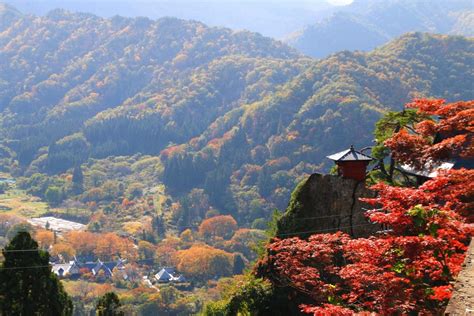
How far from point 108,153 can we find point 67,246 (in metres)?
89.0

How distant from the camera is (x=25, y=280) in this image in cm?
1738

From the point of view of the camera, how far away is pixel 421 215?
24.2 feet

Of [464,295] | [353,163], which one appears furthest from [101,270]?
[464,295]

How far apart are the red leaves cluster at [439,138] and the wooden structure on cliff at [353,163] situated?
1838 mm

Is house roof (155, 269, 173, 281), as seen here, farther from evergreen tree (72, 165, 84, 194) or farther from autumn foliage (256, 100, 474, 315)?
autumn foliage (256, 100, 474, 315)

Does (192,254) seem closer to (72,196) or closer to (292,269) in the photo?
(72,196)

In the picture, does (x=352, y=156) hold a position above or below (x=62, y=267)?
above

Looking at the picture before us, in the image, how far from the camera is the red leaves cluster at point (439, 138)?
11273mm

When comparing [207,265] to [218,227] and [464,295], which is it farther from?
[464,295]

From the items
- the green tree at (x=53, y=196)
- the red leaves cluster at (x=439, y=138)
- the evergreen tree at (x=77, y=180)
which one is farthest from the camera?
the evergreen tree at (x=77, y=180)

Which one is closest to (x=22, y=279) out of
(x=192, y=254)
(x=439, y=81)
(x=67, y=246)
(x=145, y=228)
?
(x=192, y=254)

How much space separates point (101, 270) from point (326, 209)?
2893 inches

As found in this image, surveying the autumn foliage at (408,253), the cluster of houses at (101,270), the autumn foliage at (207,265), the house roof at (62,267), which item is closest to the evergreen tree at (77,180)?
the cluster of houses at (101,270)

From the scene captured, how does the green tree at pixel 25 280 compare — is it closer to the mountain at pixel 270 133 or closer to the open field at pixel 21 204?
the mountain at pixel 270 133
